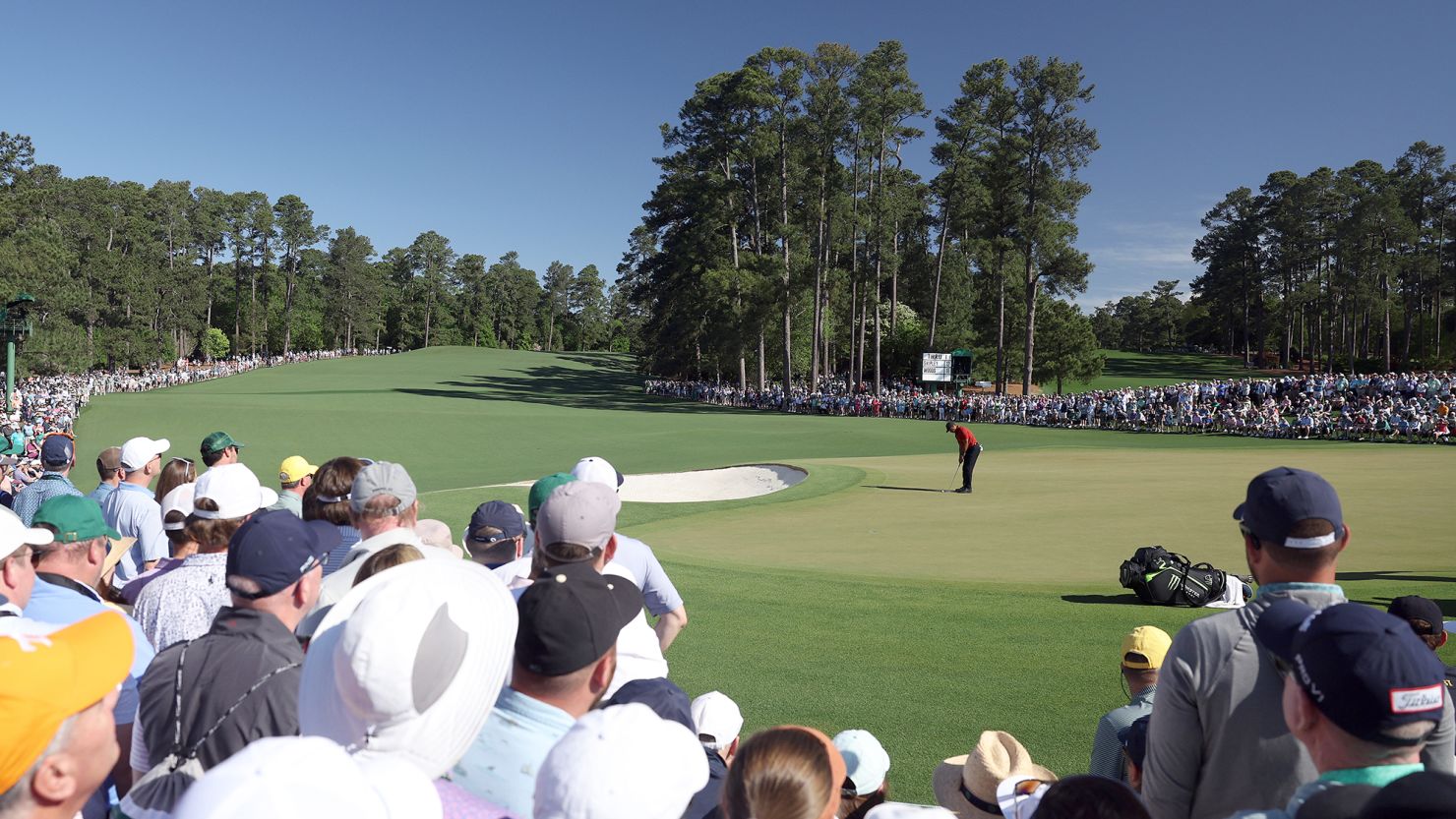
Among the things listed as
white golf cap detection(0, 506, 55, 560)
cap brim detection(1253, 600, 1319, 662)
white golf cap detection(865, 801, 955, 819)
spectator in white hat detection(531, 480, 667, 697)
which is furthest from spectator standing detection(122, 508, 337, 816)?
cap brim detection(1253, 600, 1319, 662)

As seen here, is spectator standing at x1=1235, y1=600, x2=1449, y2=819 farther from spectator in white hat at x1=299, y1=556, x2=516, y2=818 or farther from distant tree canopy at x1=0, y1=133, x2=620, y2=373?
distant tree canopy at x1=0, y1=133, x2=620, y2=373

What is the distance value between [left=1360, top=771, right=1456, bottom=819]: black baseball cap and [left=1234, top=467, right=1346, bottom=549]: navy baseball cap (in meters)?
1.26

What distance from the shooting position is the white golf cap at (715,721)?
3.40 metres

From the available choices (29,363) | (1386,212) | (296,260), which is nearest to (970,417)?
(1386,212)

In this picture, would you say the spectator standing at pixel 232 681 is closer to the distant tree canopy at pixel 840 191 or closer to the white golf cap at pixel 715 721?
the white golf cap at pixel 715 721

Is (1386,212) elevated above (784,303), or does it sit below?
above

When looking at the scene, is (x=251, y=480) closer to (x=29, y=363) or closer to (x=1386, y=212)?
(x=29, y=363)

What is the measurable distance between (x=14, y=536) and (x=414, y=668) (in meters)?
2.75

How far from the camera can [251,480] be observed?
4.47 meters

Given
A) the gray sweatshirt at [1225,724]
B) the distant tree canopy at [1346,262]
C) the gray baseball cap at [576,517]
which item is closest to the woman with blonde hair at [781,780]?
the gray sweatshirt at [1225,724]

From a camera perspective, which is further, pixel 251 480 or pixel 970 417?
pixel 970 417

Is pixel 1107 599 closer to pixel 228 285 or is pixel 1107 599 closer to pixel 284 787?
pixel 284 787

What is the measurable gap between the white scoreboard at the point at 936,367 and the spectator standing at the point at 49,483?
44744 mm

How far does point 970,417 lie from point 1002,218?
16198 mm
